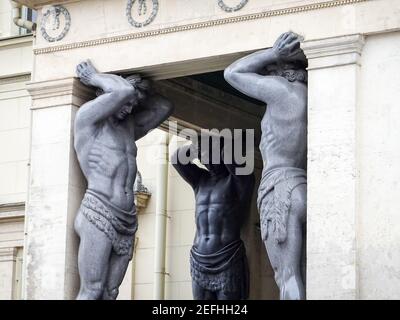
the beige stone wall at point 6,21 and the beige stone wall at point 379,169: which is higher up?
the beige stone wall at point 6,21

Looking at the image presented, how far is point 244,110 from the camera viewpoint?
27.1 m

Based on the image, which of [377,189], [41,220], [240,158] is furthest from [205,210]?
[377,189]

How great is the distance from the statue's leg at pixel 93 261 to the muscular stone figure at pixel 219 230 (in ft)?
8.89

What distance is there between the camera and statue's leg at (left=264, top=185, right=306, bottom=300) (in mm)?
22594

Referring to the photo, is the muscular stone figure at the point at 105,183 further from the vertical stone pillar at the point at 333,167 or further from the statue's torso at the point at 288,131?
the vertical stone pillar at the point at 333,167

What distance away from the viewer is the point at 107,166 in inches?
939

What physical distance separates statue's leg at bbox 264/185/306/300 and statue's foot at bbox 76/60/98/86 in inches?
117

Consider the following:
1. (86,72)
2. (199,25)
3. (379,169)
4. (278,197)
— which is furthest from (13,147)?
(379,169)

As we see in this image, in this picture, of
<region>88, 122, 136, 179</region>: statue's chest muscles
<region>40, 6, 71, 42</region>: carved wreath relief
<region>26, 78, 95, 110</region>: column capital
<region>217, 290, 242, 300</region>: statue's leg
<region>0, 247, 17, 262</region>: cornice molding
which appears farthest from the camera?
<region>0, 247, 17, 262</region>: cornice molding

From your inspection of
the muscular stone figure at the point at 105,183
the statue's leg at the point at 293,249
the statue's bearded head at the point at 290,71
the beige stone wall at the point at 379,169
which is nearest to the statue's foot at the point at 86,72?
the muscular stone figure at the point at 105,183

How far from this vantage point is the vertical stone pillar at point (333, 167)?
866 inches

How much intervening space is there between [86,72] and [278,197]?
295cm

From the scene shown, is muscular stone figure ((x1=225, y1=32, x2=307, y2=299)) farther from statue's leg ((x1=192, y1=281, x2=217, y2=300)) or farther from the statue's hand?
statue's leg ((x1=192, y1=281, x2=217, y2=300))

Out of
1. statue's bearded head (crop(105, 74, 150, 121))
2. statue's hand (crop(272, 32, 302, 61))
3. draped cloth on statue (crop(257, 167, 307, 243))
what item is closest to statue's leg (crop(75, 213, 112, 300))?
statue's bearded head (crop(105, 74, 150, 121))
